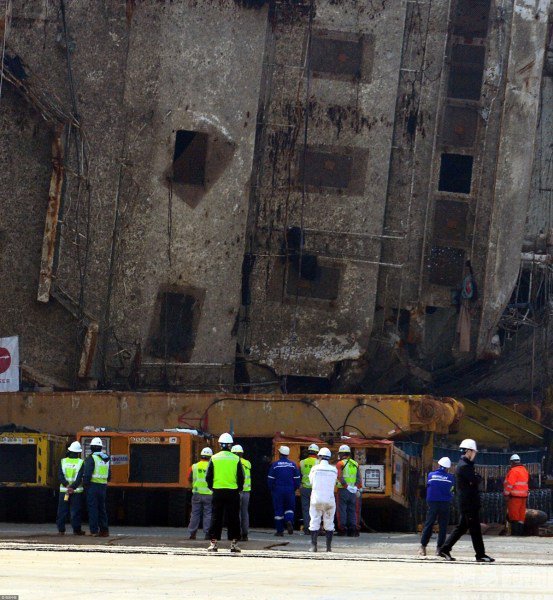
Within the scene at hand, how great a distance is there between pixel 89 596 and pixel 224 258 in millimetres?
20485

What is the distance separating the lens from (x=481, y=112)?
103ft

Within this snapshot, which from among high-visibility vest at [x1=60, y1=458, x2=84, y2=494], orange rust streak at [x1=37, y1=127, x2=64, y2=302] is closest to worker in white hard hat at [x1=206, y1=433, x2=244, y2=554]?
high-visibility vest at [x1=60, y1=458, x2=84, y2=494]

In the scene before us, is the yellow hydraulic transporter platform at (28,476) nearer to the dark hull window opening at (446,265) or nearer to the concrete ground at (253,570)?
the concrete ground at (253,570)

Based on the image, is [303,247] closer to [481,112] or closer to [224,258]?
[224,258]

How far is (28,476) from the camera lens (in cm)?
2475

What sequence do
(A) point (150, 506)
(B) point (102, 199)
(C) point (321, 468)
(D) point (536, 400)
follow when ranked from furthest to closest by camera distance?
(D) point (536, 400) < (B) point (102, 199) < (A) point (150, 506) < (C) point (321, 468)

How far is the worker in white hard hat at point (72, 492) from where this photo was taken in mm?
21172

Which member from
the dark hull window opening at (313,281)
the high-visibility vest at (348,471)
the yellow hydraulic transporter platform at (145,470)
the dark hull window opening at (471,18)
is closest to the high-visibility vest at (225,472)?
the high-visibility vest at (348,471)

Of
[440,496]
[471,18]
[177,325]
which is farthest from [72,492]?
[471,18]

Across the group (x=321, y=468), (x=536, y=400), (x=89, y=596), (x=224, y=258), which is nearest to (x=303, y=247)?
(x=224, y=258)

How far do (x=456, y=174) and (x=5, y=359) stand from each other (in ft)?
34.0

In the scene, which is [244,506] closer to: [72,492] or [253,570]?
[72,492]

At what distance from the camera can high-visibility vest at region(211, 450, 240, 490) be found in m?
17.7

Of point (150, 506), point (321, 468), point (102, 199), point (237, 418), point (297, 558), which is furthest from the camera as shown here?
point (102, 199)
